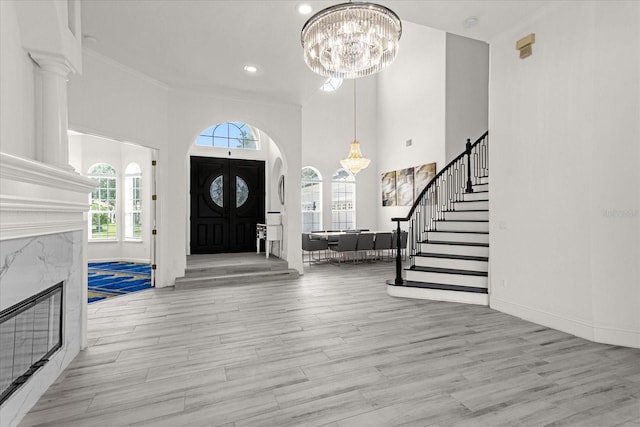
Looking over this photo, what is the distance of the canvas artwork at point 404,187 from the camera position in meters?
9.87

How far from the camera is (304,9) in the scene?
3.72 m

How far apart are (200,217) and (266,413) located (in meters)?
6.75

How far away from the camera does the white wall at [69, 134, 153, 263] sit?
335 inches

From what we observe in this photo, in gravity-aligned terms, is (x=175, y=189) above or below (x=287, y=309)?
above

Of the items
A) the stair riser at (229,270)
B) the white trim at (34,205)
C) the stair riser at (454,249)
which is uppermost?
the white trim at (34,205)

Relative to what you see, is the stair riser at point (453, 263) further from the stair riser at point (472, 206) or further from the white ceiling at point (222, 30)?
the white ceiling at point (222, 30)

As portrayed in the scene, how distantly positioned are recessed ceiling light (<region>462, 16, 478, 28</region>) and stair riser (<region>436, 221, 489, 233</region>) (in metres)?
3.15

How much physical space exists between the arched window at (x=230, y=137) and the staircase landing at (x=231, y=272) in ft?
10.3

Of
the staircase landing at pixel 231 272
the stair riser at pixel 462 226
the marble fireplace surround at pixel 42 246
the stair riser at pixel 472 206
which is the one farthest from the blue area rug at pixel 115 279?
the stair riser at pixel 472 206

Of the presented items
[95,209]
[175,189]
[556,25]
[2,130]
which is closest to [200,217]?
[175,189]

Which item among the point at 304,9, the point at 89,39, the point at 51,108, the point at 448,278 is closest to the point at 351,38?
the point at 304,9

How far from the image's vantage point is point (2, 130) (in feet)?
7.55

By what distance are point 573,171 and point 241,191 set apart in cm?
700

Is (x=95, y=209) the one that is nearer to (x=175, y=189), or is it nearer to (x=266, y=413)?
(x=175, y=189)
